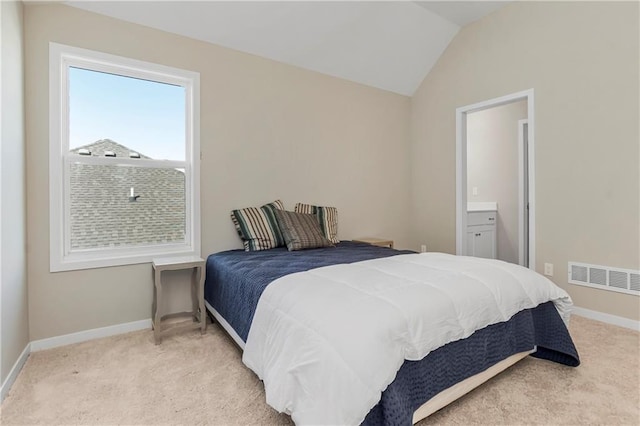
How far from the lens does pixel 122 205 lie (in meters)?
2.69

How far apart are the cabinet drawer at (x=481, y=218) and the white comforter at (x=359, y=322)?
2276mm

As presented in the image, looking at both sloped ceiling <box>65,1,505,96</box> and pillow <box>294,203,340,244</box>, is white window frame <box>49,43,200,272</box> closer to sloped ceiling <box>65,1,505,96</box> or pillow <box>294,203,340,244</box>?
sloped ceiling <box>65,1,505,96</box>

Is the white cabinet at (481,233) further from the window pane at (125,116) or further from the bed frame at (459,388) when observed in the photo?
the window pane at (125,116)

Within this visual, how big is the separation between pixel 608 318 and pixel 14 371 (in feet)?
13.8

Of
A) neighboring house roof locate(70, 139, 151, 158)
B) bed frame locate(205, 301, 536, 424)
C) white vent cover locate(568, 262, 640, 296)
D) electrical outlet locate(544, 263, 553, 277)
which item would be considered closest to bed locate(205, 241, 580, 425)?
bed frame locate(205, 301, 536, 424)

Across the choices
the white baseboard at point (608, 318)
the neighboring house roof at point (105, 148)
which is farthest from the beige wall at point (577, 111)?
the neighboring house roof at point (105, 148)

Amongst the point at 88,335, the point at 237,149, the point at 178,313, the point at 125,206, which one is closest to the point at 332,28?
the point at 237,149

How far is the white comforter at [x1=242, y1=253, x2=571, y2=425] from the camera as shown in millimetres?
1155

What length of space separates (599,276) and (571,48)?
201cm

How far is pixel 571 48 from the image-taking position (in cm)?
296

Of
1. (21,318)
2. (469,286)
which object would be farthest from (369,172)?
(21,318)

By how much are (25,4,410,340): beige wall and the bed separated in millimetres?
675

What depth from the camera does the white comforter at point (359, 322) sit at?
45.5 inches

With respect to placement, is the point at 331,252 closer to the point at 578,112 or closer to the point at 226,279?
the point at 226,279
